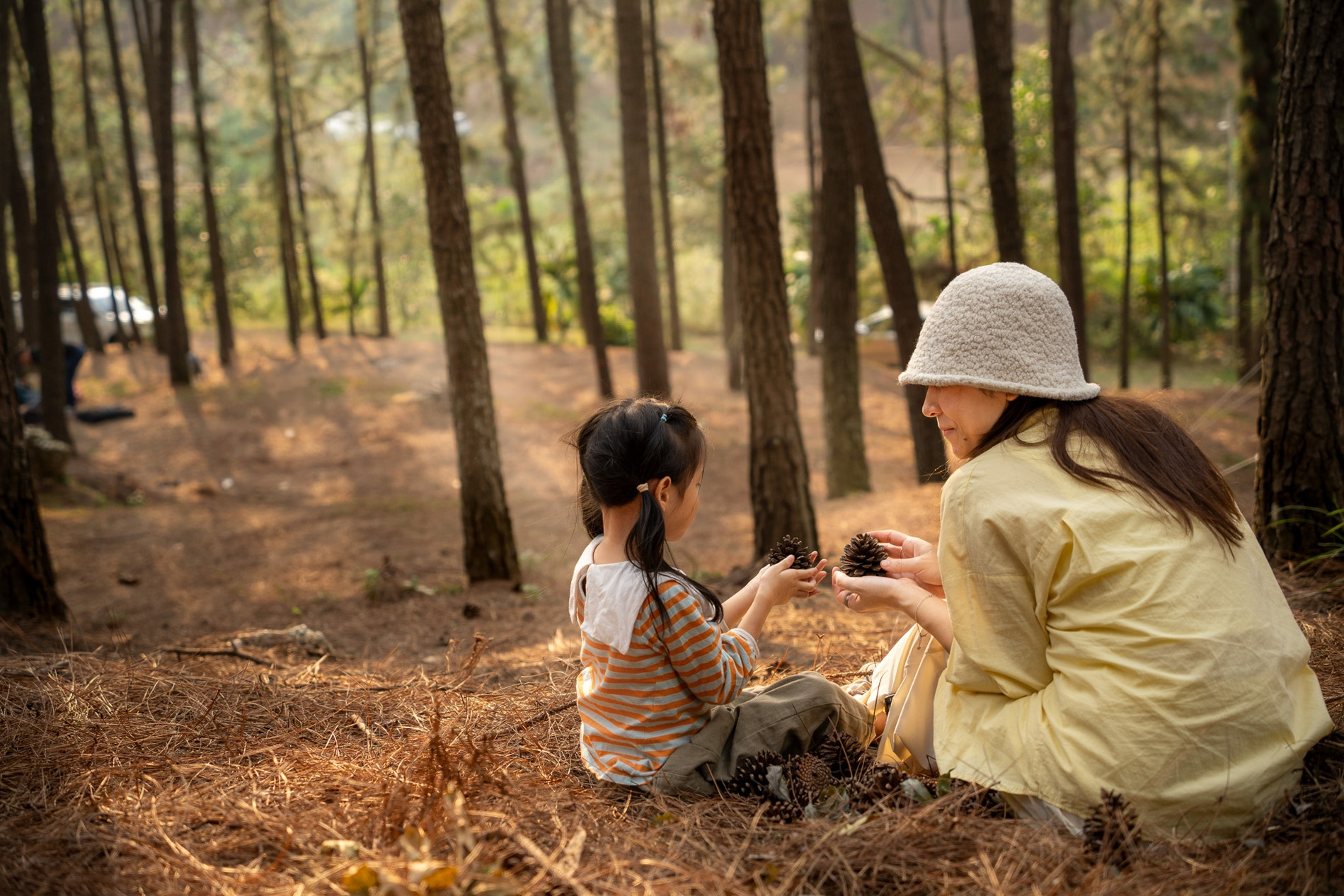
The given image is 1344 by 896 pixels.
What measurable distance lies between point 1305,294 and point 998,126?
4.53 metres

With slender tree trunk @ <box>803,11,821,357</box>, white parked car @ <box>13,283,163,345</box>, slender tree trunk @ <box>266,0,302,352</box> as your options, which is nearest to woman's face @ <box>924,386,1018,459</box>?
slender tree trunk @ <box>803,11,821,357</box>

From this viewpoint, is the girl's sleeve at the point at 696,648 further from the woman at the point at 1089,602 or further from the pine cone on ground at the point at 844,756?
the woman at the point at 1089,602

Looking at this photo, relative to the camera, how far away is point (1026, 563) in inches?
91.7

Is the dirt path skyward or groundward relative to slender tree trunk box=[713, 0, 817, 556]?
groundward

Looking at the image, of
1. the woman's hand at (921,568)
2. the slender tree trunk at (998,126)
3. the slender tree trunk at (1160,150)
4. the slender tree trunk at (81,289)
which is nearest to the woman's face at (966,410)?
the woman's hand at (921,568)

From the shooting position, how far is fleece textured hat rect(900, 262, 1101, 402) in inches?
95.3

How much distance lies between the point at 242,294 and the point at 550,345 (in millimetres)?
11275

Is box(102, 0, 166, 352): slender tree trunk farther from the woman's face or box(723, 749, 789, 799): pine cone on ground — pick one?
the woman's face

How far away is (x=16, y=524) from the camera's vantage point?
5117 millimetres

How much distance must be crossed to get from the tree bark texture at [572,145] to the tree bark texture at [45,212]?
7215 mm

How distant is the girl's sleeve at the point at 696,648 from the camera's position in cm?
263

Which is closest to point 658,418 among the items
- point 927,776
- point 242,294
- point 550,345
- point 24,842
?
point 927,776

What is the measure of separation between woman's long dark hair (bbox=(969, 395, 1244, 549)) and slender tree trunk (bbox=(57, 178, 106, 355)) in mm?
19160

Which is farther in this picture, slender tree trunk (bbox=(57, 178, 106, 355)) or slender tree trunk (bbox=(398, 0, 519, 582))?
slender tree trunk (bbox=(57, 178, 106, 355))
